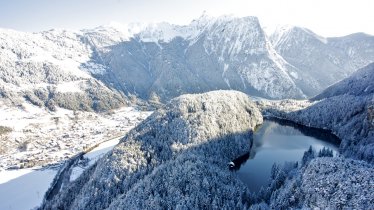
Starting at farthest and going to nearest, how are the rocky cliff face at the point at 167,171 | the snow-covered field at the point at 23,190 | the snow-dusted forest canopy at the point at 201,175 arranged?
the snow-covered field at the point at 23,190 → the rocky cliff face at the point at 167,171 → the snow-dusted forest canopy at the point at 201,175

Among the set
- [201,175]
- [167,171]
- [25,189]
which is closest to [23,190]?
[25,189]

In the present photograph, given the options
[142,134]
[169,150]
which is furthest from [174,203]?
[142,134]

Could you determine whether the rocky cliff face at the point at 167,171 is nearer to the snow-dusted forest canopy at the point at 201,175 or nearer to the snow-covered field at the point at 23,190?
the snow-dusted forest canopy at the point at 201,175

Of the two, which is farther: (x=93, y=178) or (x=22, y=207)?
(x=22, y=207)

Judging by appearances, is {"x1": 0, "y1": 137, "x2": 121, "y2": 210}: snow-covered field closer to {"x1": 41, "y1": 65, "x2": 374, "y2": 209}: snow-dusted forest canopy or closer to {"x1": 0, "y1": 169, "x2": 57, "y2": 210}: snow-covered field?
{"x1": 0, "y1": 169, "x2": 57, "y2": 210}: snow-covered field

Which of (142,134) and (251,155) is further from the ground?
(142,134)

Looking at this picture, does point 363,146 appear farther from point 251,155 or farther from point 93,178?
point 93,178

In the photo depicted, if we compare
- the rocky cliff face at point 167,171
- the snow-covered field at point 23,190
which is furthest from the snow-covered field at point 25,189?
the rocky cliff face at point 167,171

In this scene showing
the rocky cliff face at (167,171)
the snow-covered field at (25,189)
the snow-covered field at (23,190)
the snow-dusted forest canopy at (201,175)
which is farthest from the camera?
the snow-covered field at (25,189)

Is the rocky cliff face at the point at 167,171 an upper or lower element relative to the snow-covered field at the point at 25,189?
upper
